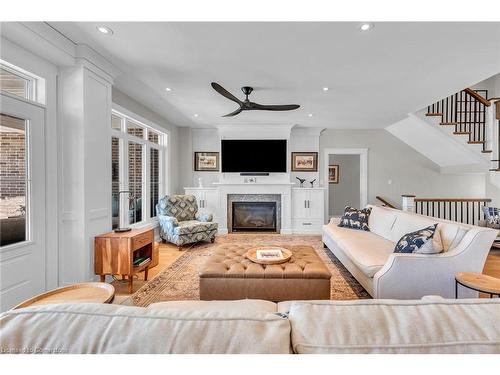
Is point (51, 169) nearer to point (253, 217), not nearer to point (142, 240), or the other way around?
point (142, 240)

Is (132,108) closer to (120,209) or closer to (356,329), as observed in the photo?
(120,209)

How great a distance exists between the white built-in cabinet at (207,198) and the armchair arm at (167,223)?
4.19 ft

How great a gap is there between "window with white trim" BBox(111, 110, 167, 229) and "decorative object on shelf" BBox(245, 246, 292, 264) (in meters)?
1.86

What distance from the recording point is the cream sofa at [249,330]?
636 millimetres

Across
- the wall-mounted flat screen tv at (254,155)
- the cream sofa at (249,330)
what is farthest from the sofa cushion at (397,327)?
the wall-mounted flat screen tv at (254,155)

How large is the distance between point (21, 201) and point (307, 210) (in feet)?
16.5

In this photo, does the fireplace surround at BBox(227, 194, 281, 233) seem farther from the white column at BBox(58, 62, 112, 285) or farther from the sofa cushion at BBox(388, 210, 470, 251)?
the white column at BBox(58, 62, 112, 285)

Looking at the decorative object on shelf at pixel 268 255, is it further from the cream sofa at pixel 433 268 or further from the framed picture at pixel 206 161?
the framed picture at pixel 206 161

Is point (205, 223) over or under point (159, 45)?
under

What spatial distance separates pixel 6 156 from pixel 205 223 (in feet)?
10.0

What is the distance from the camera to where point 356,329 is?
0.68 metres

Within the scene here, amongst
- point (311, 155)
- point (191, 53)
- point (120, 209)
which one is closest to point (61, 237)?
point (120, 209)

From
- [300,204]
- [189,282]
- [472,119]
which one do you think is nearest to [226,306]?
[189,282]
